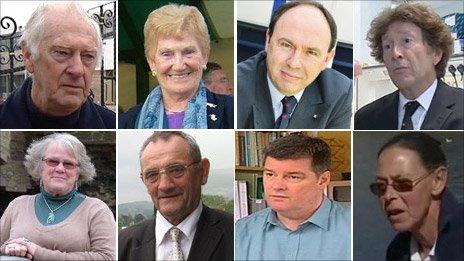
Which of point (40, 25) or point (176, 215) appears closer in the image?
point (40, 25)

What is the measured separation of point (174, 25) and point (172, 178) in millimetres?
1037

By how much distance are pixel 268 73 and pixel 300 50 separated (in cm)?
27

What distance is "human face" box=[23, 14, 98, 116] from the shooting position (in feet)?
15.0

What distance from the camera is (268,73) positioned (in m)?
4.73

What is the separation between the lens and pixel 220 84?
15.4ft

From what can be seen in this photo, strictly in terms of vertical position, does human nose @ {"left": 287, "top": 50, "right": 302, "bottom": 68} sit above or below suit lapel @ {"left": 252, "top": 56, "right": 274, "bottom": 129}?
above

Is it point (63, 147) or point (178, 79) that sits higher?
point (178, 79)

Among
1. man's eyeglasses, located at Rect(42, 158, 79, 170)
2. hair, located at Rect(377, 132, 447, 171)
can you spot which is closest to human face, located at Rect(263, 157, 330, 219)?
hair, located at Rect(377, 132, 447, 171)

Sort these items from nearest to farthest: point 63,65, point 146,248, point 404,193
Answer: point 63,65 < point 404,193 < point 146,248

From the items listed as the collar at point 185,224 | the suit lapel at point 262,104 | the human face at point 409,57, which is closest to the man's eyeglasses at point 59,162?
the collar at point 185,224

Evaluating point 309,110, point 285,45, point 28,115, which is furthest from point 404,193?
point 28,115

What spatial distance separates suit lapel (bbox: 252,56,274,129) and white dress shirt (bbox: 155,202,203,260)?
704 mm

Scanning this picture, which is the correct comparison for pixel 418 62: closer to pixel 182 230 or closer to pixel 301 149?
pixel 301 149

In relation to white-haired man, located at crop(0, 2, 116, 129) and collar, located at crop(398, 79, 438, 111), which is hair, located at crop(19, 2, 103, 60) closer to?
white-haired man, located at crop(0, 2, 116, 129)
